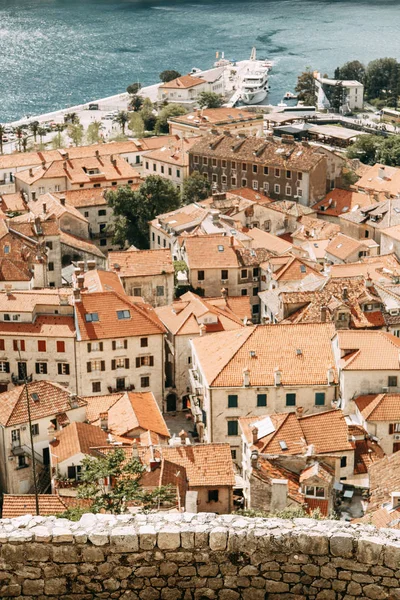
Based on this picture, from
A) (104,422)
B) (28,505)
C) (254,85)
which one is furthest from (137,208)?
(254,85)

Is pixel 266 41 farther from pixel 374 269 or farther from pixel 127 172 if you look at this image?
A: pixel 374 269

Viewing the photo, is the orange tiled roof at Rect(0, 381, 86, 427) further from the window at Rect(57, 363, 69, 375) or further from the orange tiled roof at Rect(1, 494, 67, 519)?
the window at Rect(57, 363, 69, 375)

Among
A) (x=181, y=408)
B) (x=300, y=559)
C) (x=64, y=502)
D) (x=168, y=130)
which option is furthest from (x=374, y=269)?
(x=168, y=130)

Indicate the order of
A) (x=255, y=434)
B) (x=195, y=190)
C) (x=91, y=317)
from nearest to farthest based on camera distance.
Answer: (x=255, y=434), (x=91, y=317), (x=195, y=190)

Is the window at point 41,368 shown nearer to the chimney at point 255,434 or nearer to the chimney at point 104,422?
the chimney at point 104,422

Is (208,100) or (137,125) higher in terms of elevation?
(208,100)

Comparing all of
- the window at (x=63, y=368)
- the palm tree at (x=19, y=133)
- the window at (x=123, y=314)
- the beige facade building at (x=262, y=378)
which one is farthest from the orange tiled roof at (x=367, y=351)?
the palm tree at (x=19, y=133)

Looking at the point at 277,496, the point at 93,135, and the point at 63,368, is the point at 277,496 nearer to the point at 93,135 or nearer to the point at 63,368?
the point at 63,368
